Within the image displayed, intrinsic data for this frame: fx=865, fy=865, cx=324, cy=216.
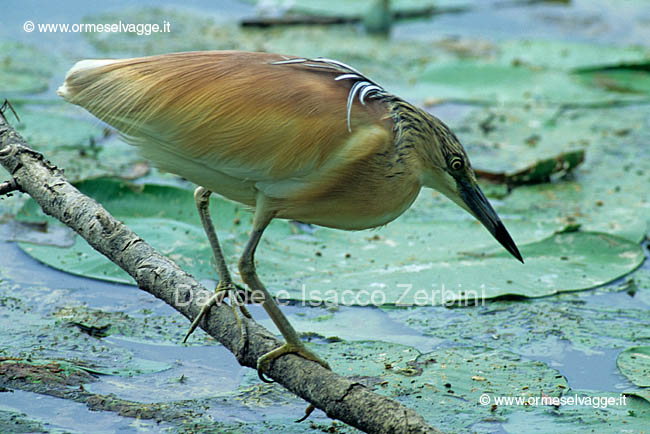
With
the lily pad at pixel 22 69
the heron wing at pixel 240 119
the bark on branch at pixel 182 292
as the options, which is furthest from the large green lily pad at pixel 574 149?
the lily pad at pixel 22 69

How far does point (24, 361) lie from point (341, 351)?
128 cm

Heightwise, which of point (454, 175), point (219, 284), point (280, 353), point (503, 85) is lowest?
point (280, 353)

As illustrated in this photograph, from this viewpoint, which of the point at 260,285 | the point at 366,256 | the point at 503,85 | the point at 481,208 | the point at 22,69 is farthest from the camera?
the point at 503,85

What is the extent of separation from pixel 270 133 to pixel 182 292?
66 cm

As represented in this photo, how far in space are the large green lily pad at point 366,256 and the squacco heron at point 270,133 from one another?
0.96 m

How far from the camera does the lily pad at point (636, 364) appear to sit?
11.4 ft

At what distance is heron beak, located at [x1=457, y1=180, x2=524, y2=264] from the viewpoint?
342cm

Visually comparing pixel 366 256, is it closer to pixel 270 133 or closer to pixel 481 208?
pixel 481 208

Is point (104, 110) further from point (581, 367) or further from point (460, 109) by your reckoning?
point (460, 109)

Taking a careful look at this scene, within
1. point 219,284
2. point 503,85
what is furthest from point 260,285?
point 503,85

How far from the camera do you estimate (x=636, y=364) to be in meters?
3.60

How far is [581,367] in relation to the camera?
373 cm

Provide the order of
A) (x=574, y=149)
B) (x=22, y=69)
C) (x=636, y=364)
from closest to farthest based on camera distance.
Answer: (x=636, y=364) → (x=574, y=149) → (x=22, y=69)

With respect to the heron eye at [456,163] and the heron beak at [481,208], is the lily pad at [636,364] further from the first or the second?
the heron eye at [456,163]
